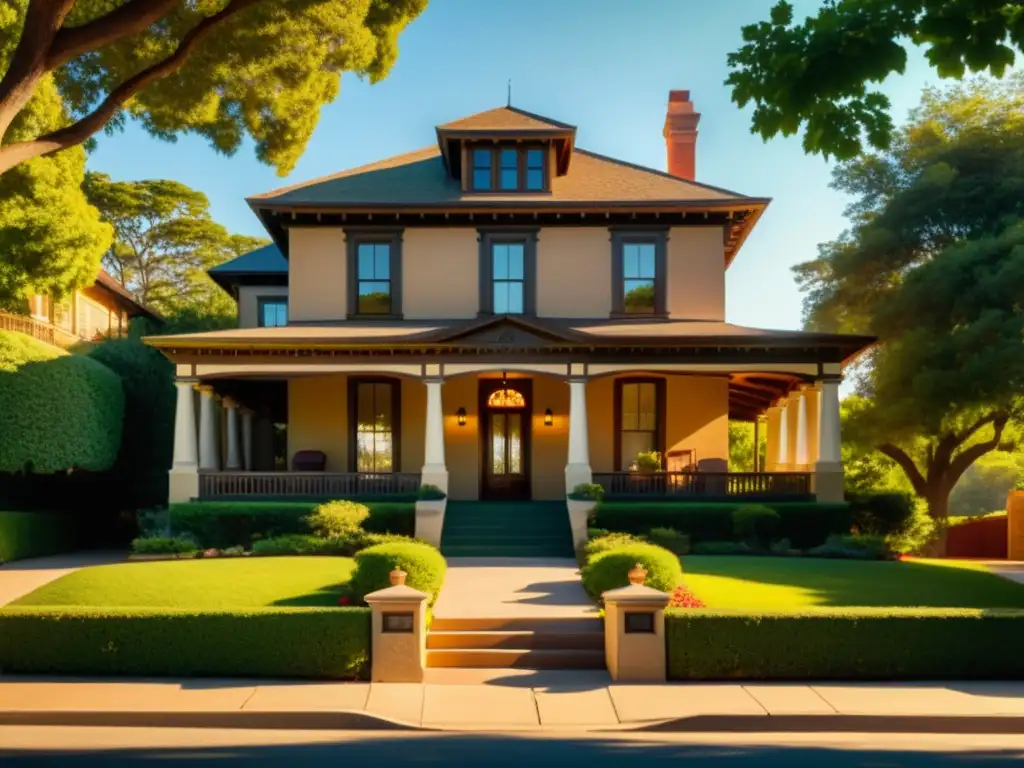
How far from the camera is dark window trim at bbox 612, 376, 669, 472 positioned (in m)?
25.2

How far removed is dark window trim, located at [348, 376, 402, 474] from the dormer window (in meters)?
5.68

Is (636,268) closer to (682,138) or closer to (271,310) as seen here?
(682,138)

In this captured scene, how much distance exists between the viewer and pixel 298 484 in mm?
23031

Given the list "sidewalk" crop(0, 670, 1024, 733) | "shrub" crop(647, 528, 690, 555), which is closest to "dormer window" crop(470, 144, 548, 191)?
"shrub" crop(647, 528, 690, 555)

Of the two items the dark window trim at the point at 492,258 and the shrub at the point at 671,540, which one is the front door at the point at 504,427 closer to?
the dark window trim at the point at 492,258

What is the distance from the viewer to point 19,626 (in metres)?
11.8

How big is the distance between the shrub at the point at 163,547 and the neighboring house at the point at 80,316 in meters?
10.5

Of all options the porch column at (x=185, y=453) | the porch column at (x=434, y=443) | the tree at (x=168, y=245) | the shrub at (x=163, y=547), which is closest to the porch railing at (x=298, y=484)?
the porch column at (x=185, y=453)

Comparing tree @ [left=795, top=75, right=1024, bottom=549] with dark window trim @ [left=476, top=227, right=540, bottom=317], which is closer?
dark window trim @ [left=476, top=227, right=540, bottom=317]

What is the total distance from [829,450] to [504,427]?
8387 mm

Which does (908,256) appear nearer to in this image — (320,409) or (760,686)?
(320,409)

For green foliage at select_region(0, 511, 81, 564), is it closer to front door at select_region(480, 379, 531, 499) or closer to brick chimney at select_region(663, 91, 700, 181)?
front door at select_region(480, 379, 531, 499)

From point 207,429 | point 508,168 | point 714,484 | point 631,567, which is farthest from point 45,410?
point 714,484

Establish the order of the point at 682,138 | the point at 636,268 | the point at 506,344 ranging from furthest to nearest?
the point at 682,138 → the point at 636,268 → the point at 506,344
